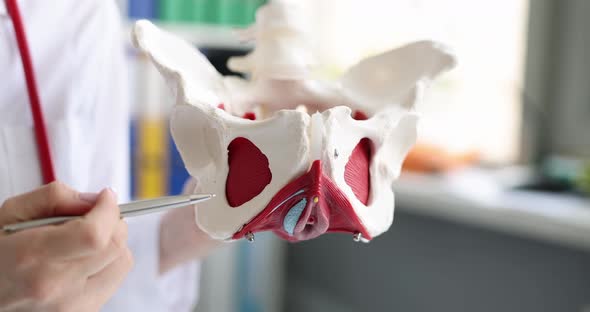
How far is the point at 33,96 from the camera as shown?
1.76 ft

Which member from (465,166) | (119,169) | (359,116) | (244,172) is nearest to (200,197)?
(244,172)

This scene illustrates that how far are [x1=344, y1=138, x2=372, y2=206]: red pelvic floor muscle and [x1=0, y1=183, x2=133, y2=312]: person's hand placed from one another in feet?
0.53

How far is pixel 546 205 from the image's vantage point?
1.26 meters

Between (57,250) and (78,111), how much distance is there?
307mm

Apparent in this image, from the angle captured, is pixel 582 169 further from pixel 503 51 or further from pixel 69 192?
pixel 69 192

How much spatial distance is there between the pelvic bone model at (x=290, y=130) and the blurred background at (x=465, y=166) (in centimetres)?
82

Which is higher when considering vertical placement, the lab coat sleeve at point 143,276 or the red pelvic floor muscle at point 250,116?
the red pelvic floor muscle at point 250,116

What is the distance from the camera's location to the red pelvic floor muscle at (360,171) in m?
0.44

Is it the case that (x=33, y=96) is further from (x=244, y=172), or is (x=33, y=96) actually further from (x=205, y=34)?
(x=205, y=34)

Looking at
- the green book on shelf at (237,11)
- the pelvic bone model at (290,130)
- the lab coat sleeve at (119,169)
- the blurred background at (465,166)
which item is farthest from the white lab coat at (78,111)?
the green book on shelf at (237,11)

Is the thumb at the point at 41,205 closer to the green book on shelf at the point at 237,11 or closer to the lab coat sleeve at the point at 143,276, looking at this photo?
the lab coat sleeve at the point at 143,276

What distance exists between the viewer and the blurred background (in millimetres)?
1388

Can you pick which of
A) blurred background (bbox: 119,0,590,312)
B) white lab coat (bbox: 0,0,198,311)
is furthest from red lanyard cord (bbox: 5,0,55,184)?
blurred background (bbox: 119,0,590,312)

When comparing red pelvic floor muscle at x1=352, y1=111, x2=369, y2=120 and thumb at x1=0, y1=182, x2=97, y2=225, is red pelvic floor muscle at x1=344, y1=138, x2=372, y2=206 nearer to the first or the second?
red pelvic floor muscle at x1=352, y1=111, x2=369, y2=120
